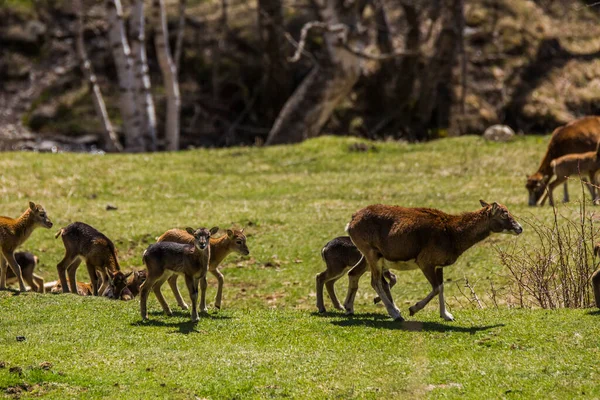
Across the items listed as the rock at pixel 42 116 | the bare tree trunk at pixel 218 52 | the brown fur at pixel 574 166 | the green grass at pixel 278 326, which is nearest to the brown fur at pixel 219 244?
the green grass at pixel 278 326

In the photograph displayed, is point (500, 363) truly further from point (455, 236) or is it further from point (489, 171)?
point (489, 171)

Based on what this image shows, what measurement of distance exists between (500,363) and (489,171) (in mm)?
18180

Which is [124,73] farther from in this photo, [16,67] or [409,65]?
[409,65]

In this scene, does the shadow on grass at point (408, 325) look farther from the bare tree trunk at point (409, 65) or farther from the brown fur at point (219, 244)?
the bare tree trunk at point (409, 65)

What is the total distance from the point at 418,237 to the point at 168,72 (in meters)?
25.2

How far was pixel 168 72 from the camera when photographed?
3822 centimetres

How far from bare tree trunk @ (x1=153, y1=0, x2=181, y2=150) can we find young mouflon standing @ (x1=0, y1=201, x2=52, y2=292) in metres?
20.7

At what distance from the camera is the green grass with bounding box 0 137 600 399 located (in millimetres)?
11781

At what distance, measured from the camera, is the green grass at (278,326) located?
464 inches

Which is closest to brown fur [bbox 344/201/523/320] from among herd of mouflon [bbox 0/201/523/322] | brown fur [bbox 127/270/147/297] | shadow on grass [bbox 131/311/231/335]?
herd of mouflon [bbox 0/201/523/322]

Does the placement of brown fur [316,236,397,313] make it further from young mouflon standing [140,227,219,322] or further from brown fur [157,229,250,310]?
young mouflon standing [140,227,219,322]

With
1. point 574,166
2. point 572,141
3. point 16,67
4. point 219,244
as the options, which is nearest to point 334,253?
point 219,244

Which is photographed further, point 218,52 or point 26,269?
point 218,52

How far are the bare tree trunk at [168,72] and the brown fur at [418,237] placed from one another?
24217 mm
